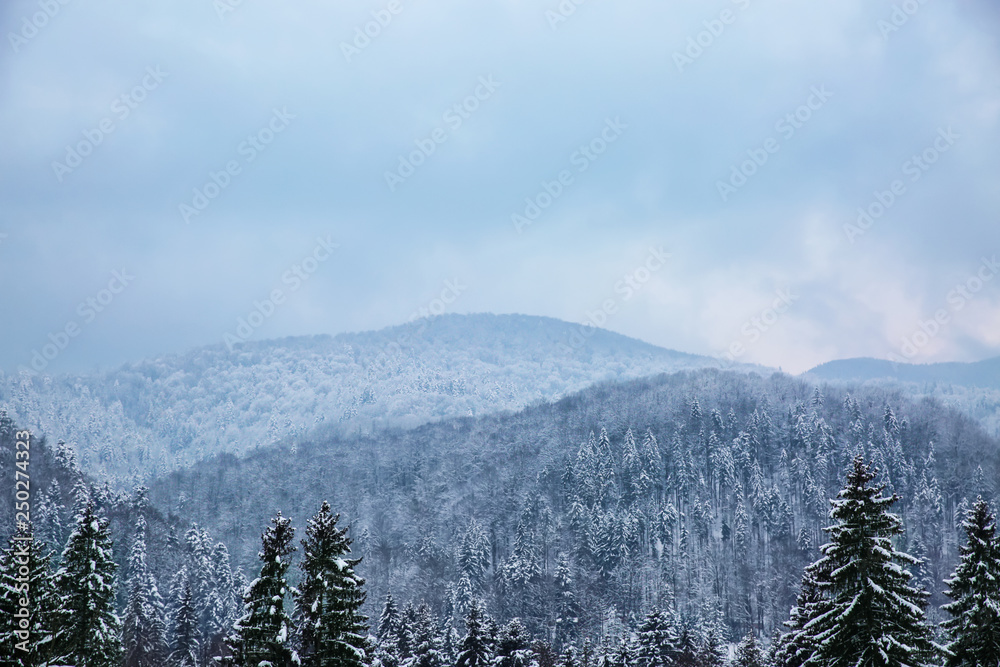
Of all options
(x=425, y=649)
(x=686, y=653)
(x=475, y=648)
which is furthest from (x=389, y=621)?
(x=686, y=653)

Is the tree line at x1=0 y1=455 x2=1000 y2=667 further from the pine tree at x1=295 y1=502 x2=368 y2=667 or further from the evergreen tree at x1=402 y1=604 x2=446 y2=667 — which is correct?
the evergreen tree at x1=402 y1=604 x2=446 y2=667

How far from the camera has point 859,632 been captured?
65.1 feet

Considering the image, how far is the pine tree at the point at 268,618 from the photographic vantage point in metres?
21.8

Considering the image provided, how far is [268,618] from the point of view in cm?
2202

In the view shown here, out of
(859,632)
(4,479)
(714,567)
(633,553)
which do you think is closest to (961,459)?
(714,567)

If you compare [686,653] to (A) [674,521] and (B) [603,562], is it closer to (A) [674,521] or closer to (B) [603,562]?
(B) [603,562]

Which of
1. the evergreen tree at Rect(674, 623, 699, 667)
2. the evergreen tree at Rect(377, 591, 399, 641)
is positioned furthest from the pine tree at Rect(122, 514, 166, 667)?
the evergreen tree at Rect(674, 623, 699, 667)

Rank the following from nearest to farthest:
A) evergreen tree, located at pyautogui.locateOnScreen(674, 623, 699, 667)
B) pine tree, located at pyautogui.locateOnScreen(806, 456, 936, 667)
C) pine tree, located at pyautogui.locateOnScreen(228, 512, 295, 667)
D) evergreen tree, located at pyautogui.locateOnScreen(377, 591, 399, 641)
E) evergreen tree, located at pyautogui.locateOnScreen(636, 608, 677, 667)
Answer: pine tree, located at pyautogui.locateOnScreen(806, 456, 936, 667), pine tree, located at pyautogui.locateOnScreen(228, 512, 295, 667), evergreen tree, located at pyautogui.locateOnScreen(636, 608, 677, 667), evergreen tree, located at pyautogui.locateOnScreen(674, 623, 699, 667), evergreen tree, located at pyautogui.locateOnScreen(377, 591, 399, 641)

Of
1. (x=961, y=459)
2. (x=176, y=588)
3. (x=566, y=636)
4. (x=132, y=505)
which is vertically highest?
(x=961, y=459)

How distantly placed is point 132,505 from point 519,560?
210 feet

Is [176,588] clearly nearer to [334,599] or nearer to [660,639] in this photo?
[660,639]

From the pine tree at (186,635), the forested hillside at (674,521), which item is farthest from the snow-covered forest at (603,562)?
the forested hillside at (674,521)

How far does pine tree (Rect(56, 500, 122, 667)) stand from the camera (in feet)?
89.0

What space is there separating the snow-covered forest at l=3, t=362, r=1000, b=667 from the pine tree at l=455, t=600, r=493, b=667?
153mm
